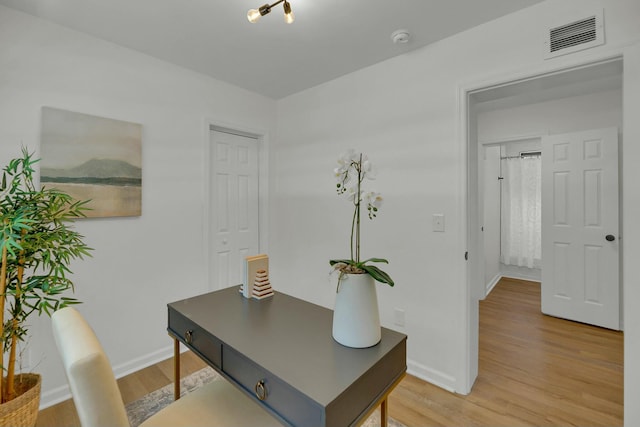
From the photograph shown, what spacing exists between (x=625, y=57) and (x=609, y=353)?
248 cm

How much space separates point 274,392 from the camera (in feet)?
3.12

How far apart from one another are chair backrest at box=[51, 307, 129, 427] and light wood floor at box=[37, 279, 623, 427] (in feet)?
4.88

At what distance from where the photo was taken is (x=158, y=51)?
2293mm

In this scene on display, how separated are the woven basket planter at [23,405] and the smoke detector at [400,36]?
115 inches

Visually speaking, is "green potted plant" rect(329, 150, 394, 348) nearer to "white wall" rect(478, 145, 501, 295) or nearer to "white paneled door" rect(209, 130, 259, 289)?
"white paneled door" rect(209, 130, 259, 289)

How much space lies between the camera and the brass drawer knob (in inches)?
38.6

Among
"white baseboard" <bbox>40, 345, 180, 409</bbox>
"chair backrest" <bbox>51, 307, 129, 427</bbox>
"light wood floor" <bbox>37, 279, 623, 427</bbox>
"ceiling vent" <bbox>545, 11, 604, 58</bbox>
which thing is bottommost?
"light wood floor" <bbox>37, 279, 623, 427</bbox>

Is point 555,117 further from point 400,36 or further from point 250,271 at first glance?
point 250,271

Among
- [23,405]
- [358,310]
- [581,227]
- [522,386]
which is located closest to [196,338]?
[358,310]

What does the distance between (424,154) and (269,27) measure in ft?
4.56

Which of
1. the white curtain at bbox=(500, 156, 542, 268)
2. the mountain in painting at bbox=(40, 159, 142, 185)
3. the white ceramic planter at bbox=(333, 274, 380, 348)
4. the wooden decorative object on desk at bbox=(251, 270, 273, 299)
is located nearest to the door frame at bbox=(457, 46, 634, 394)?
the white ceramic planter at bbox=(333, 274, 380, 348)

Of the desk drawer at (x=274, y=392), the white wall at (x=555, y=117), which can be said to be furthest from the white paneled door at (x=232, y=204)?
the white wall at (x=555, y=117)

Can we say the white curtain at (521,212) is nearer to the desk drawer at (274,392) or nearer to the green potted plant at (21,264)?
the desk drawer at (274,392)

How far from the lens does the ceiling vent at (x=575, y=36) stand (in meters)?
1.57
